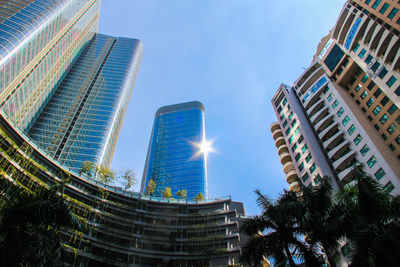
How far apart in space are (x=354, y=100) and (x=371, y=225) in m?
54.3

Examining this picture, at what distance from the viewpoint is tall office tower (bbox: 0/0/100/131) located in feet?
271

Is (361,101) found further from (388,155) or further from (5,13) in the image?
(5,13)

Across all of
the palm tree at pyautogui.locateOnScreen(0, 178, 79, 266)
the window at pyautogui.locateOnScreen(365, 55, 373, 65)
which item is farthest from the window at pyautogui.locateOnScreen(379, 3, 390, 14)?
the palm tree at pyautogui.locateOnScreen(0, 178, 79, 266)

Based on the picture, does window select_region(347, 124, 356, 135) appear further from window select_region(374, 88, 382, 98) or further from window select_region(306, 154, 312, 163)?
window select_region(306, 154, 312, 163)

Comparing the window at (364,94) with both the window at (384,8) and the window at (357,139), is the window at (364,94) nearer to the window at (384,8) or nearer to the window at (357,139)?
the window at (357,139)

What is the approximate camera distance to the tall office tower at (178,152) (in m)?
121

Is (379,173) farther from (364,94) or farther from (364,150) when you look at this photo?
(364,94)

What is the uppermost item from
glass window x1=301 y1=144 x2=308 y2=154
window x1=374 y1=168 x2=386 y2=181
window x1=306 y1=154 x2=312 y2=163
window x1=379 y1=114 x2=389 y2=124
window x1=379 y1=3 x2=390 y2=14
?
window x1=379 y1=3 x2=390 y2=14

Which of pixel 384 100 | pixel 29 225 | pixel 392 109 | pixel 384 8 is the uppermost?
pixel 384 8

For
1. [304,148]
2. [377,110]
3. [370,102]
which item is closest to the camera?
[377,110]

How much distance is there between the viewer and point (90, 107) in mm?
127312

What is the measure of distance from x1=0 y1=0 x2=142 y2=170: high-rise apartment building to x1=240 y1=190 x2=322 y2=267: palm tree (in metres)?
89.3

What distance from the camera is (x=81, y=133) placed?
11500 centimetres

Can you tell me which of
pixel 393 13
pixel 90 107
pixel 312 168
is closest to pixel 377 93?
pixel 393 13
